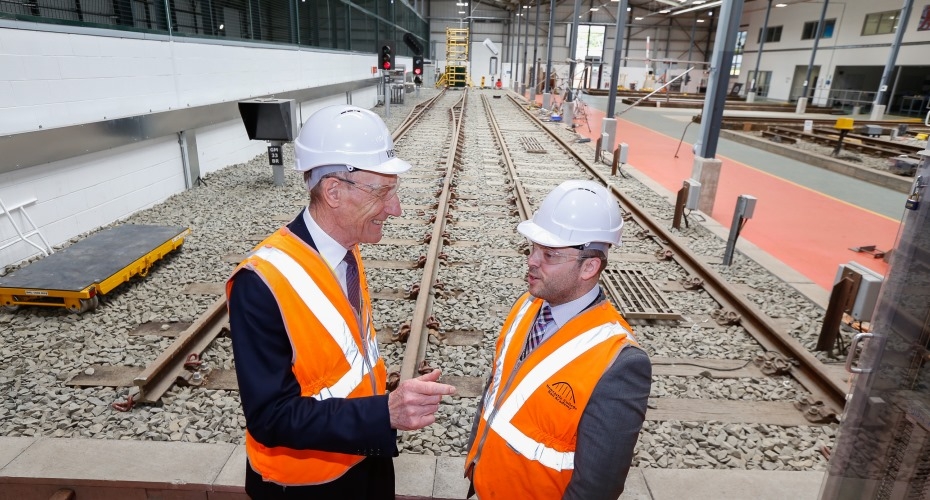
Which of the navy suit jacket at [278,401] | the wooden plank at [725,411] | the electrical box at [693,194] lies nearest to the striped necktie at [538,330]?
the navy suit jacket at [278,401]

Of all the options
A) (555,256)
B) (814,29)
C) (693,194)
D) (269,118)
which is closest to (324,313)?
(555,256)

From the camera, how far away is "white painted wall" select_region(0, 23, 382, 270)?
5883 mm

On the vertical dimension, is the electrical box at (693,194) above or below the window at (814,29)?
below

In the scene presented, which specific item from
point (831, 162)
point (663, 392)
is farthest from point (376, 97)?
point (663, 392)

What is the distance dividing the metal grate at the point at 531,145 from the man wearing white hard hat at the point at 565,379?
13010 millimetres

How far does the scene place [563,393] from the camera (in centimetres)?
183

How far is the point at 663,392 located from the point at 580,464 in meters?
2.70

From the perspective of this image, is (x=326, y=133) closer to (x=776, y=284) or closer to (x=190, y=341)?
(x=190, y=341)

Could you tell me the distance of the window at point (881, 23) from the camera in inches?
1236

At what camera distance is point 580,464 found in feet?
5.87

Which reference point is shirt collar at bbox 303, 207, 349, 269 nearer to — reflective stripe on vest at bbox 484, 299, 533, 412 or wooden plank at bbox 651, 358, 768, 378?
reflective stripe on vest at bbox 484, 299, 533, 412

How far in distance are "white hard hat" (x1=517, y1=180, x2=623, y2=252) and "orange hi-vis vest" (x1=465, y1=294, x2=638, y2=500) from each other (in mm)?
274

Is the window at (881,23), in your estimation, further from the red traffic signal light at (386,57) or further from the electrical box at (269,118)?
the electrical box at (269,118)

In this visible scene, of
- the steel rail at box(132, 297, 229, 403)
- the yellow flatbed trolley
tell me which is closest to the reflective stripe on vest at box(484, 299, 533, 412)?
the steel rail at box(132, 297, 229, 403)
